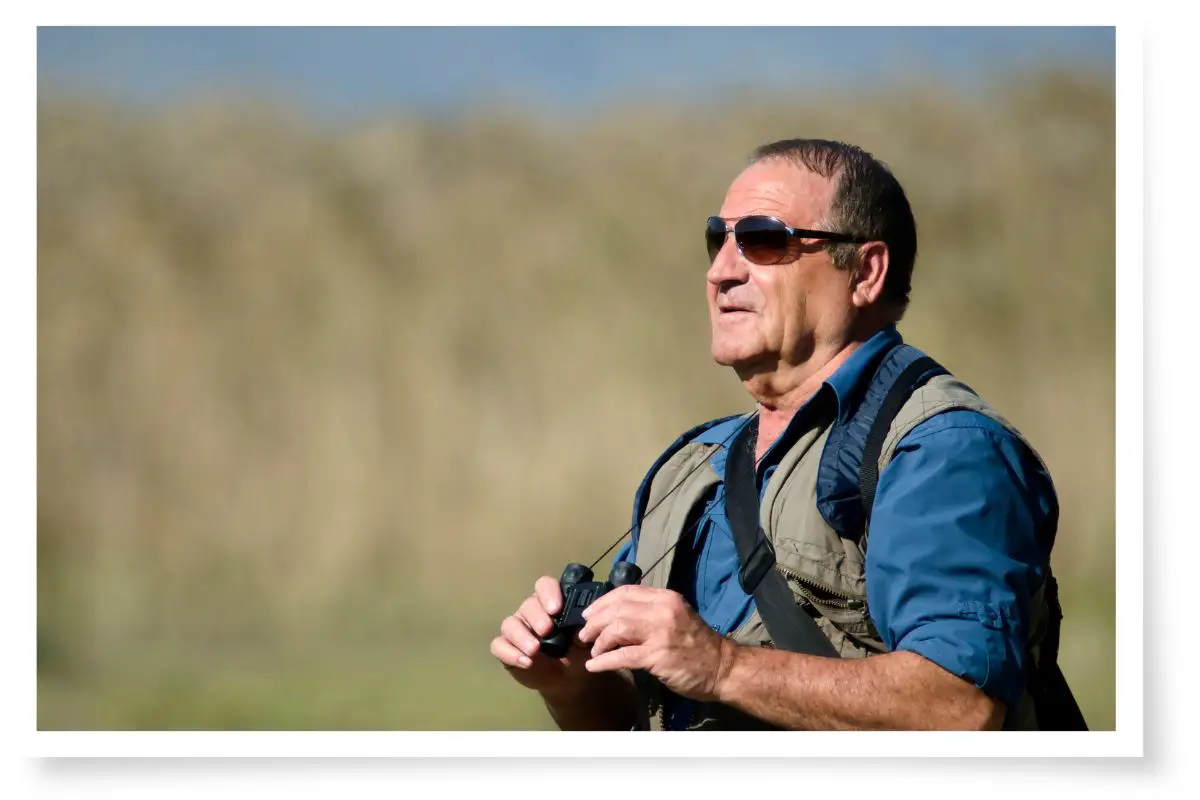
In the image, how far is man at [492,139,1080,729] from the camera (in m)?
2.36

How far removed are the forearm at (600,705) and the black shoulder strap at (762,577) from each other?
0.53m

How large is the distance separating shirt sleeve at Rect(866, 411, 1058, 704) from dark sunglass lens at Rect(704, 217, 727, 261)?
724 mm

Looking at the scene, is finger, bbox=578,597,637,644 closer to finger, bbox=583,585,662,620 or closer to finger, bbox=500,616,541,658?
finger, bbox=583,585,662,620

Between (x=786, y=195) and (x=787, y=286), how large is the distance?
0.65 feet

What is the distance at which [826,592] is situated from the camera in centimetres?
251

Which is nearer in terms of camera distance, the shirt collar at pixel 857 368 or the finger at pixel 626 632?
the finger at pixel 626 632

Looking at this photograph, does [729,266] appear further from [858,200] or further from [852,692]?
[852,692]

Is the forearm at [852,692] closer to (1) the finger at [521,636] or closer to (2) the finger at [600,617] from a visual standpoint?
(2) the finger at [600,617]

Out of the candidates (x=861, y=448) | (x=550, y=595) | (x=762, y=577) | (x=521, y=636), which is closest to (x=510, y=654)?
(x=521, y=636)

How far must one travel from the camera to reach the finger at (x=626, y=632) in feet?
8.09
